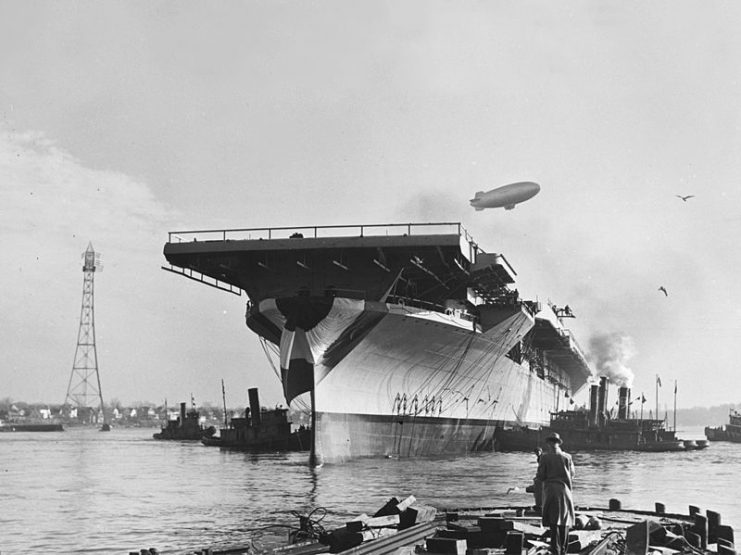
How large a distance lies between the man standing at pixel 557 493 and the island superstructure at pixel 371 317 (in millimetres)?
22082

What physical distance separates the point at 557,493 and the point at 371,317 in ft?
77.9

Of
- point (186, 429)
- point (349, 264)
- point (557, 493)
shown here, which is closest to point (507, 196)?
point (349, 264)

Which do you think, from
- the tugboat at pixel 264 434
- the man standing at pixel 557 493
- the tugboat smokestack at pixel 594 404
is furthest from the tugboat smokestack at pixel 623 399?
the man standing at pixel 557 493

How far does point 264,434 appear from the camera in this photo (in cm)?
6328

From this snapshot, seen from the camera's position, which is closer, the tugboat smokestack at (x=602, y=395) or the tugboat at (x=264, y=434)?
the tugboat at (x=264, y=434)

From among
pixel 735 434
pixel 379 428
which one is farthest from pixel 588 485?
pixel 735 434

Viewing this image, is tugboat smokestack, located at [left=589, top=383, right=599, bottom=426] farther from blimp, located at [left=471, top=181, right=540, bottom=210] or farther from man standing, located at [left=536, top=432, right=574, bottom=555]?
man standing, located at [left=536, top=432, right=574, bottom=555]

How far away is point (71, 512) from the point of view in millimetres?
22969

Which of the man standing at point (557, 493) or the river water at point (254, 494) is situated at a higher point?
the man standing at point (557, 493)

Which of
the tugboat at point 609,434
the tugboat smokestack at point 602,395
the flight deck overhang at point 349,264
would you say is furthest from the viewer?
the tugboat smokestack at point 602,395

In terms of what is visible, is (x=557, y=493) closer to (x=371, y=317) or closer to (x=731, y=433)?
(x=371, y=317)

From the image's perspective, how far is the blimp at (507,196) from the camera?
3616 cm

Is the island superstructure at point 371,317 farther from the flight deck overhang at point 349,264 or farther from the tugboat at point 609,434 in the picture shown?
the tugboat at point 609,434

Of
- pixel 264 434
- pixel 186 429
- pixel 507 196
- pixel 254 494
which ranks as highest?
pixel 507 196
